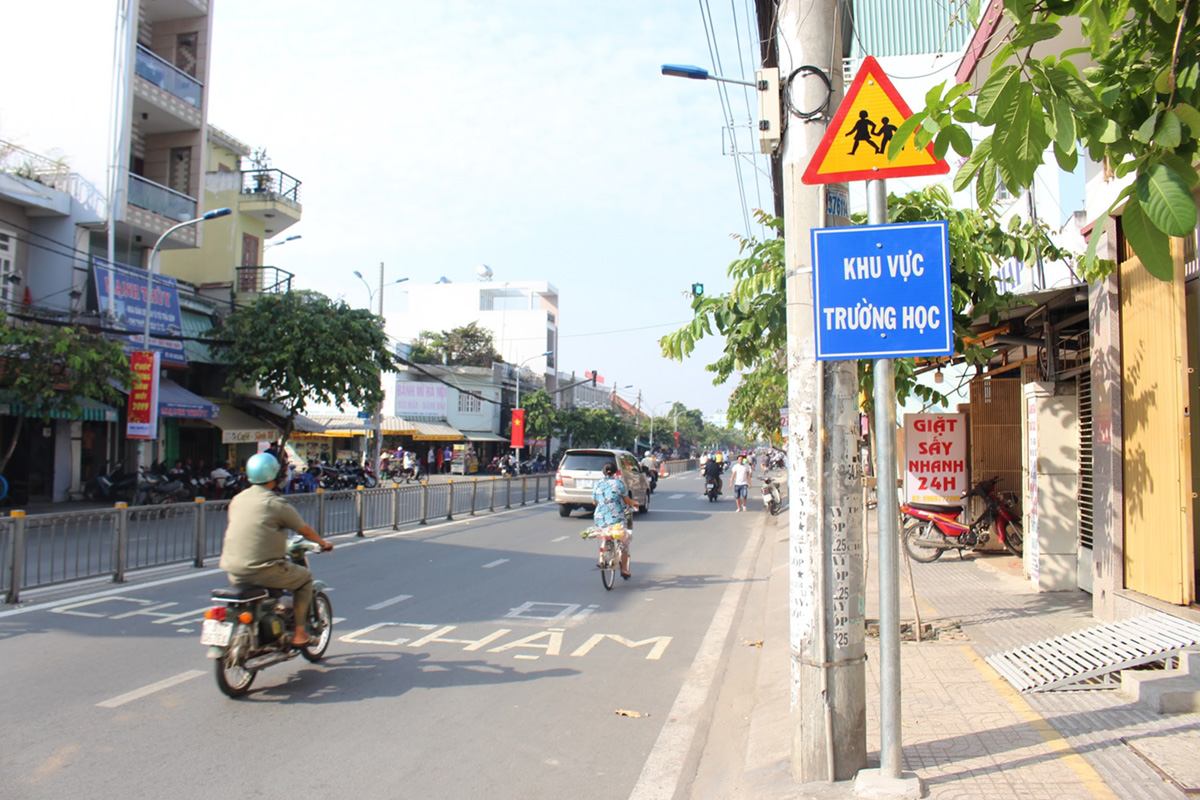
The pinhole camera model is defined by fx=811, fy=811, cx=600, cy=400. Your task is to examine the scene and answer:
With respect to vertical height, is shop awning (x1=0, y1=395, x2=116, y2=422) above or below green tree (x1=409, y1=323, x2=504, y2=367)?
below

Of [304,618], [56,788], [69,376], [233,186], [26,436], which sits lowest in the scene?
[56,788]

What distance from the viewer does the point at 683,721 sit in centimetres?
548

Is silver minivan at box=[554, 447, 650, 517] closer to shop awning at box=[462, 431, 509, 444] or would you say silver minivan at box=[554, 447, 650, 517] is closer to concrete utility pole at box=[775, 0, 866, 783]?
concrete utility pole at box=[775, 0, 866, 783]

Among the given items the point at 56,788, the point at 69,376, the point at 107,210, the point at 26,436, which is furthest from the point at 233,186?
the point at 56,788

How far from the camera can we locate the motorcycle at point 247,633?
5.45 metres

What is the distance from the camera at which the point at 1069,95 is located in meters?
2.48

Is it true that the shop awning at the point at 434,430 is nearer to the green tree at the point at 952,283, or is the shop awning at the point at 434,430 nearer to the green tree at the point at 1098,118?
the green tree at the point at 952,283

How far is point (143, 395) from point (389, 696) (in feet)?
55.3

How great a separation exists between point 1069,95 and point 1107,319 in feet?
17.6

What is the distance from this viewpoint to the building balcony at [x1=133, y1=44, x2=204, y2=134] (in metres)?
23.3

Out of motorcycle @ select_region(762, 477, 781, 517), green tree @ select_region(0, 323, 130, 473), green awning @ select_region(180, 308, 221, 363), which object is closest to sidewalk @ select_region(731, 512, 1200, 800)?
motorcycle @ select_region(762, 477, 781, 517)

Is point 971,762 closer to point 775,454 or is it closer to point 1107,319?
point 1107,319

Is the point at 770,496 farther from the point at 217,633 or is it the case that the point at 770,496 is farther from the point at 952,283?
the point at 217,633

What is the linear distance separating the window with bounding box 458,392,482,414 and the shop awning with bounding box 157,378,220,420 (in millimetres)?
28853
